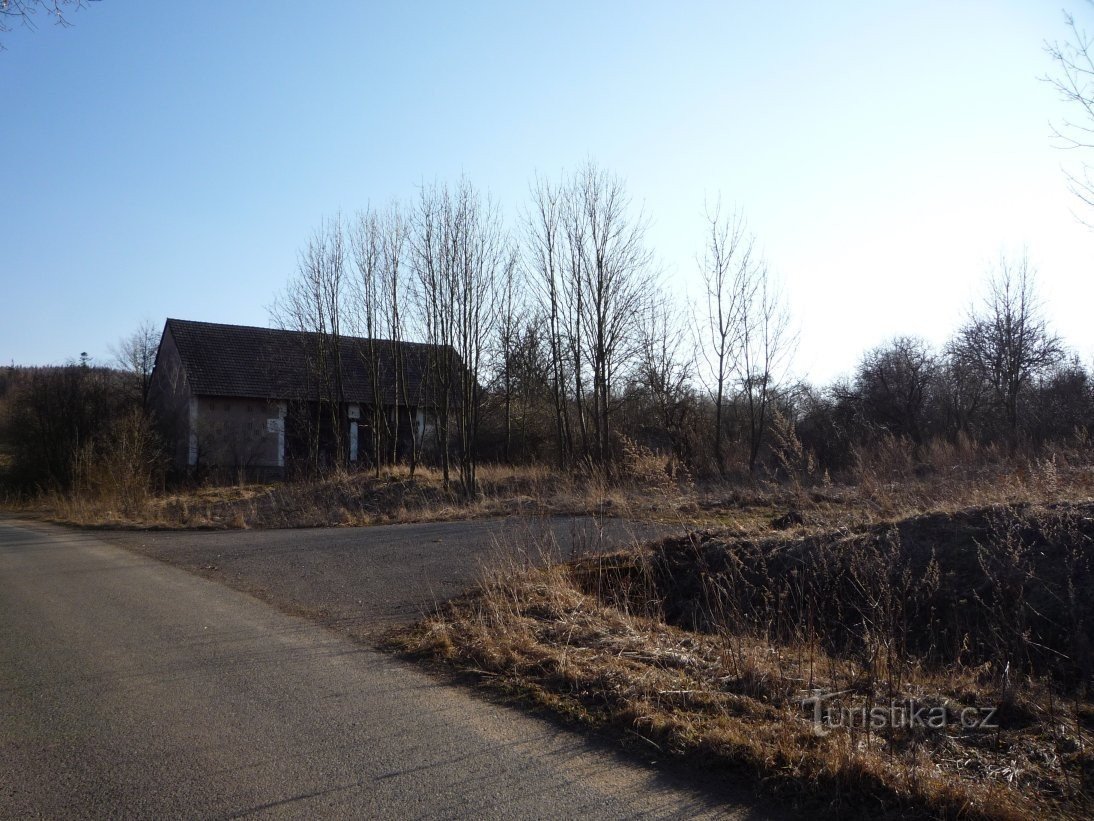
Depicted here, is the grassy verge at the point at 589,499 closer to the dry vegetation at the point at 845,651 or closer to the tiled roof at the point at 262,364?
the dry vegetation at the point at 845,651

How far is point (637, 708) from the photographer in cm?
517

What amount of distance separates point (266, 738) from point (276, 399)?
32202 mm

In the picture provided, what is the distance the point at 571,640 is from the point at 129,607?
510cm

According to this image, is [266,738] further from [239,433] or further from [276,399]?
[276,399]

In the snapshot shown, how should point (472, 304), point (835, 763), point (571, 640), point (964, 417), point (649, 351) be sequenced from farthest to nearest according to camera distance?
point (964, 417) < point (649, 351) < point (472, 304) < point (571, 640) < point (835, 763)

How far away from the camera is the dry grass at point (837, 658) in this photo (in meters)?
4.18

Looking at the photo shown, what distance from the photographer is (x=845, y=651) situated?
7156 millimetres

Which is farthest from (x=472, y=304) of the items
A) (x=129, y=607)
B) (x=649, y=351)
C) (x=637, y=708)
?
(x=637, y=708)

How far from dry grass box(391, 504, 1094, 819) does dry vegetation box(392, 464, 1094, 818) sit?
2 cm

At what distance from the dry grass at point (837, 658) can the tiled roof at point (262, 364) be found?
86.1ft

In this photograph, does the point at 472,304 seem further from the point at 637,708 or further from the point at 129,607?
the point at 637,708

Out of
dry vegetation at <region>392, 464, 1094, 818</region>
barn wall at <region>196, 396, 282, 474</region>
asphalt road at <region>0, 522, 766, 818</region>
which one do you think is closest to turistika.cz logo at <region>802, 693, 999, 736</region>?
dry vegetation at <region>392, 464, 1094, 818</region>

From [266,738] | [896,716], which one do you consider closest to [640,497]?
[896,716]

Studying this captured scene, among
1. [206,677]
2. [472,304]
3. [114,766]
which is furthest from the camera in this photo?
[472,304]
